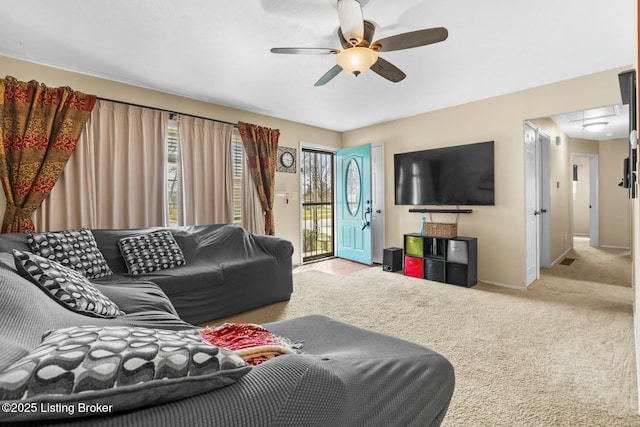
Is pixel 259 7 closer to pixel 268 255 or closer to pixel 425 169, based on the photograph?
pixel 268 255

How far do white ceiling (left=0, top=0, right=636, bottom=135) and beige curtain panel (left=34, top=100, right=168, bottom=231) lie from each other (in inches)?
14.4

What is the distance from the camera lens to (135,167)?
347 cm

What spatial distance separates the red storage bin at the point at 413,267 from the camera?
4.39 meters

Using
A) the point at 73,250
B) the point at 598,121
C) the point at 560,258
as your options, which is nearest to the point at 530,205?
the point at 560,258

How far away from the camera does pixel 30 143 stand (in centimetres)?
279

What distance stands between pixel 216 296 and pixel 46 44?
2.63 meters

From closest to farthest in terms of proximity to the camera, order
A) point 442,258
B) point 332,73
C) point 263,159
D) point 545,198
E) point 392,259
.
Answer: point 332,73 → point 442,258 → point 263,159 → point 392,259 → point 545,198

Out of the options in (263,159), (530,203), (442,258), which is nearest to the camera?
(530,203)

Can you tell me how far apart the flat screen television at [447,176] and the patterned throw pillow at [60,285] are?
4059 millimetres

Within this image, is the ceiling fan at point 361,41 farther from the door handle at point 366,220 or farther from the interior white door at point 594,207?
the interior white door at point 594,207

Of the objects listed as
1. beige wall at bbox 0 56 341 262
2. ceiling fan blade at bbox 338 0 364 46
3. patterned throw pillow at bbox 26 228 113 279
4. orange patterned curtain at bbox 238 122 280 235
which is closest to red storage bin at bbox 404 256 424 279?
beige wall at bbox 0 56 341 262

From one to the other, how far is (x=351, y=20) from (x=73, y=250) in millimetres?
2739

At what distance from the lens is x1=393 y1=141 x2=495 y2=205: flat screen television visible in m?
4.02

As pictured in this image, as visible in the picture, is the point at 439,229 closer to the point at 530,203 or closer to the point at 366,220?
the point at 530,203
